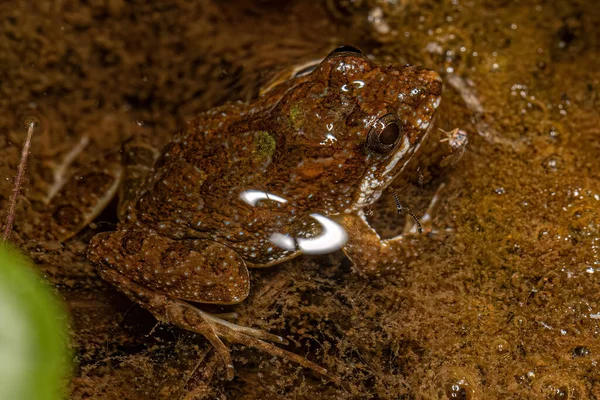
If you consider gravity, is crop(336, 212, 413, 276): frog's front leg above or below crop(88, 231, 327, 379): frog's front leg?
below

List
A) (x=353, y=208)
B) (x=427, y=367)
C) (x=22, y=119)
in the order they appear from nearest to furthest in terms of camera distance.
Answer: (x=427, y=367), (x=353, y=208), (x=22, y=119)

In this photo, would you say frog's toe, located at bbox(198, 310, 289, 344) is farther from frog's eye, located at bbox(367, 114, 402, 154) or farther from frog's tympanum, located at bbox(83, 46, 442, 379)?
frog's eye, located at bbox(367, 114, 402, 154)

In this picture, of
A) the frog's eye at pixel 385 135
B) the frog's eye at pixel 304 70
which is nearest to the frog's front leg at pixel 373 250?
the frog's eye at pixel 385 135

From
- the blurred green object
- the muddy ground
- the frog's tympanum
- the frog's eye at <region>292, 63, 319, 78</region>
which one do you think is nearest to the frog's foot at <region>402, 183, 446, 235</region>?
the muddy ground

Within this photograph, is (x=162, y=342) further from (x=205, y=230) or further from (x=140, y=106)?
(x=140, y=106)

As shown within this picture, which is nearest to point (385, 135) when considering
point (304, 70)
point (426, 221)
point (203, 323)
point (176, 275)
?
point (426, 221)

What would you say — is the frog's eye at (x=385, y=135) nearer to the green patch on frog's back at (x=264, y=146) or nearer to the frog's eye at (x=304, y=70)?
the green patch on frog's back at (x=264, y=146)

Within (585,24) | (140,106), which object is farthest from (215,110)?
(585,24)
